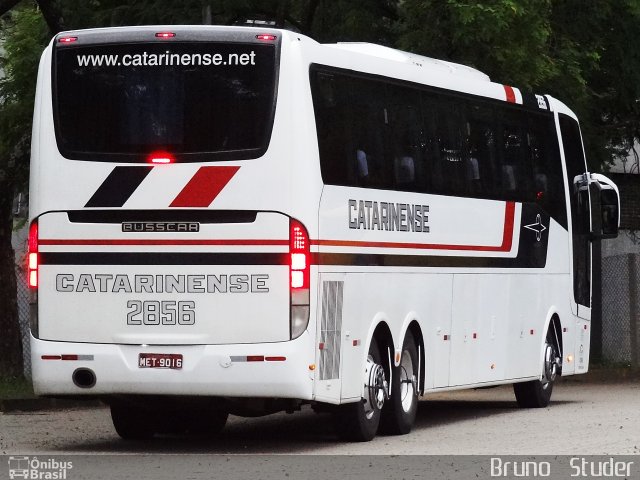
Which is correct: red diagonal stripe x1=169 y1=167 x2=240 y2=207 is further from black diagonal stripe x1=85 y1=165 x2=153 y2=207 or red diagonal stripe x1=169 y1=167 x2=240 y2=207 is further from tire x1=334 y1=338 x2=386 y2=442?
tire x1=334 y1=338 x2=386 y2=442

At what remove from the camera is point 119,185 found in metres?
15.1

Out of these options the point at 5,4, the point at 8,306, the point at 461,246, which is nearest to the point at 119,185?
the point at 461,246

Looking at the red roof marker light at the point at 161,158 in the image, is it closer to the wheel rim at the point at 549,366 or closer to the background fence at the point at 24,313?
the wheel rim at the point at 549,366

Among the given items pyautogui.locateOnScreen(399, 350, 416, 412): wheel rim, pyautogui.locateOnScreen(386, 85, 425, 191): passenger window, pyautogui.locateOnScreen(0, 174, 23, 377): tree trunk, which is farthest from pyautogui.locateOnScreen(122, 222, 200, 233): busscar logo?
pyautogui.locateOnScreen(0, 174, 23, 377): tree trunk

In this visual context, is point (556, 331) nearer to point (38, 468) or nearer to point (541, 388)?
point (541, 388)

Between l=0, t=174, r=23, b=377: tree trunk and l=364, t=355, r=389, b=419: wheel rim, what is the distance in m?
10.2

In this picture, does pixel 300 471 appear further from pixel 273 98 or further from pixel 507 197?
pixel 507 197

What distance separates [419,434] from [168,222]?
12.3ft

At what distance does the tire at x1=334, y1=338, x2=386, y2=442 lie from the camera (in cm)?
1598

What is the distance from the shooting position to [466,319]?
19000 mm

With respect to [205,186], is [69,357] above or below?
below

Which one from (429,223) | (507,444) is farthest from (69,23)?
(507,444)

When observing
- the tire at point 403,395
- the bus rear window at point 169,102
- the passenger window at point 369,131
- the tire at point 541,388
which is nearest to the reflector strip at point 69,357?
the bus rear window at point 169,102

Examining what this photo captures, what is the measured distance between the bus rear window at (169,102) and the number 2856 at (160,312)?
3.99ft
